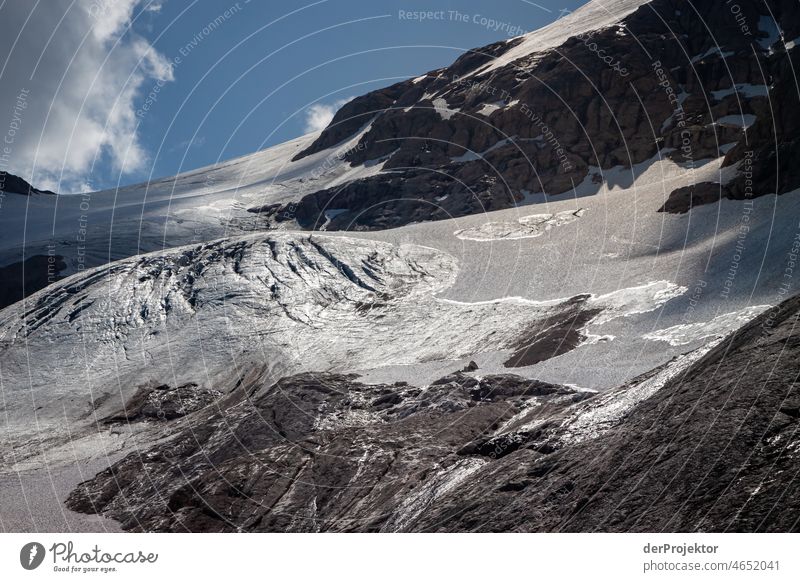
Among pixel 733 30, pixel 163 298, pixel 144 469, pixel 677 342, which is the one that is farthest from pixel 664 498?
pixel 733 30

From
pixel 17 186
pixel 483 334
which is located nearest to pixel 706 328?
pixel 483 334

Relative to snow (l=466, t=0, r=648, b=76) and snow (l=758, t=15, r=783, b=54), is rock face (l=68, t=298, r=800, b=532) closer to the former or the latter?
snow (l=758, t=15, r=783, b=54)

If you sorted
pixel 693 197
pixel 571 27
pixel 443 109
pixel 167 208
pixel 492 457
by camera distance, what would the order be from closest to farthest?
pixel 492 457
pixel 693 197
pixel 443 109
pixel 167 208
pixel 571 27

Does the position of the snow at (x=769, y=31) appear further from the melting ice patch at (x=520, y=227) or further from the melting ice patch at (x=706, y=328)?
the melting ice patch at (x=706, y=328)

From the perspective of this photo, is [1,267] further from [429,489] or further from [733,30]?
[733,30]

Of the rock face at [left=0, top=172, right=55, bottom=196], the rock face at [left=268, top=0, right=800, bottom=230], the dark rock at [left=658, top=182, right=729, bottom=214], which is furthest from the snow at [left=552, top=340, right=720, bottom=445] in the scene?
the rock face at [left=0, top=172, right=55, bottom=196]

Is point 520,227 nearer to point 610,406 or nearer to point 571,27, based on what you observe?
point 610,406

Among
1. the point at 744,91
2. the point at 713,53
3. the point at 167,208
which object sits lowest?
the point at 744,91
